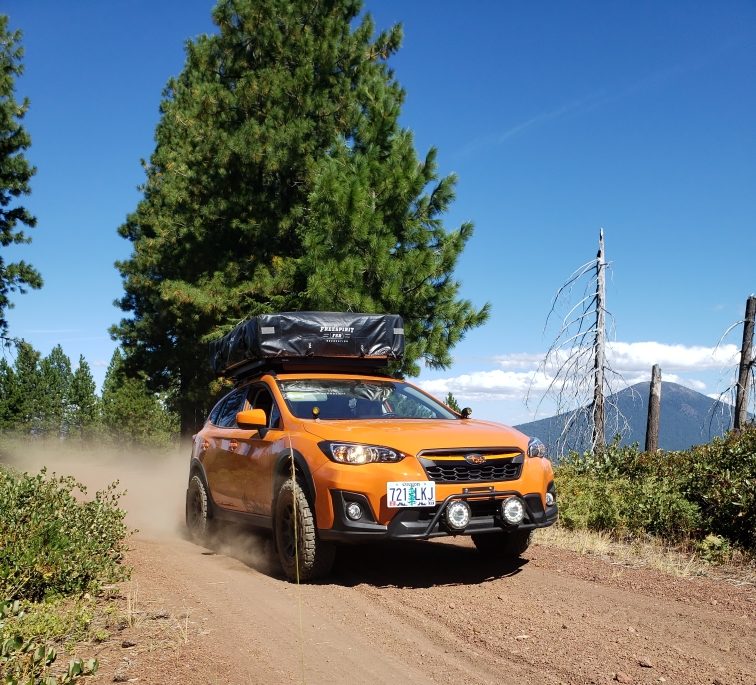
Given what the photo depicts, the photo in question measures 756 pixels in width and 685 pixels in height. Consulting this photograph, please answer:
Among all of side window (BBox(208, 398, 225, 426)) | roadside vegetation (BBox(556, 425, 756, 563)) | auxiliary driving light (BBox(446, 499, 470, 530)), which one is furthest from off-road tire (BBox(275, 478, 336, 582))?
roadside vegetation (BBox(556, 425, 756, 563))

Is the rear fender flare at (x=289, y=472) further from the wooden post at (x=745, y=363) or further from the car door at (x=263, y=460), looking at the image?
the wooden post at (x=745, y=363)

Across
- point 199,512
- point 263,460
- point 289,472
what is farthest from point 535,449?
point 199,512

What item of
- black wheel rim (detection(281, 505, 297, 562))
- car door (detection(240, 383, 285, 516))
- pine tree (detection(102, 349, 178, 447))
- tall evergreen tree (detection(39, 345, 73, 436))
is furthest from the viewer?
tall evergreen tree (detection(39, 345, 73, 436))

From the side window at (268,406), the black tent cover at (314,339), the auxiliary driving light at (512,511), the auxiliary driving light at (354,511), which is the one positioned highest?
the black tent cover at (314,339)

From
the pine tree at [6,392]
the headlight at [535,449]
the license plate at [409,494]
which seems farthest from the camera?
the pine tree at [6,392]

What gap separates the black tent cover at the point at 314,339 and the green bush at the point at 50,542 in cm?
244

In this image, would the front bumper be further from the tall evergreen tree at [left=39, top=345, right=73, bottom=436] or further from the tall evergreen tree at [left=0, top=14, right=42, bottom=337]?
the tall evergreen tree at [left=39, top=345, right=73, bottom=436]

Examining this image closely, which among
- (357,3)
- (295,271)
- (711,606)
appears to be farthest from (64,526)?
(357,3)

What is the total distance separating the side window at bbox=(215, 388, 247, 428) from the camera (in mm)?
8891

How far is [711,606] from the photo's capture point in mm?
5867

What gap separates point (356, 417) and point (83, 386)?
83106mm

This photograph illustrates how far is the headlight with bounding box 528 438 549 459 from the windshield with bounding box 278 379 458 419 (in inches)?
38.2

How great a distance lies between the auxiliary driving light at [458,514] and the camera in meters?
6.24

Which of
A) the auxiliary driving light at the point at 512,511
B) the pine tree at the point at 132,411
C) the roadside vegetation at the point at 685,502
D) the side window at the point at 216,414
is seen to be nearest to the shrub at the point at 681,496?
the roadside vegetation at the point at 685,502
